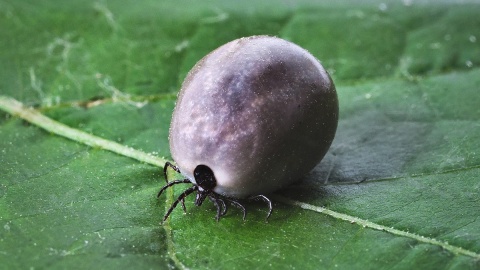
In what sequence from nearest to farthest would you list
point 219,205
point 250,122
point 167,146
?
point 250,122 → point 219,205 → point 167,146

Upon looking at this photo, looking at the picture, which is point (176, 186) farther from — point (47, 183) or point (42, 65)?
point (42, 65)

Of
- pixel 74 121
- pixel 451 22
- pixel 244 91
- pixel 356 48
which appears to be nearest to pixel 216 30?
pixel 356 48

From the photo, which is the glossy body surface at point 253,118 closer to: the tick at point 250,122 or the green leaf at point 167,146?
the tick at point 250,122

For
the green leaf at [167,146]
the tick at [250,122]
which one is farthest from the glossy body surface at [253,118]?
the green leaf at [167,146]

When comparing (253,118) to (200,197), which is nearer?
(253,118)

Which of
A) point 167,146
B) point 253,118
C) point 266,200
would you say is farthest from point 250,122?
point 167,146

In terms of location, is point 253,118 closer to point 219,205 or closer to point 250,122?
point 250,122

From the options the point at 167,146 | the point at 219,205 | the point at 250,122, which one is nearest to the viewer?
the point at 250,122
